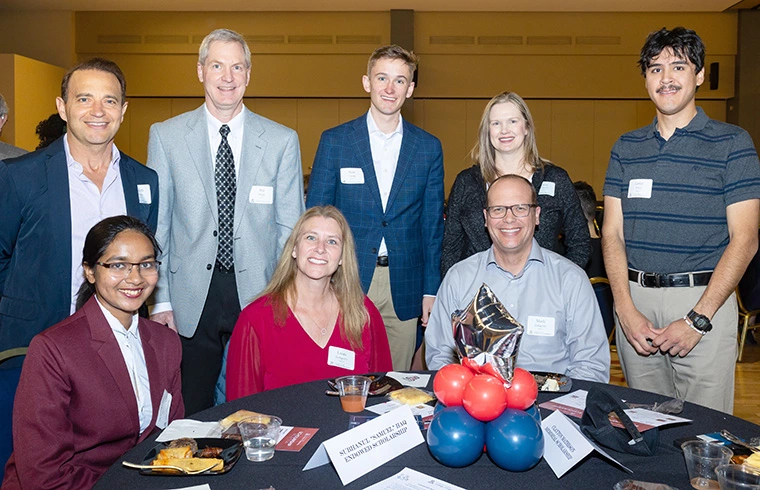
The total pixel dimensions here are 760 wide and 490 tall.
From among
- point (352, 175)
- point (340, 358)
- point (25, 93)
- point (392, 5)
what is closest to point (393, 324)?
point (352, 175)

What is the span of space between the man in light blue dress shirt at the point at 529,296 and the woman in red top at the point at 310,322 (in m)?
0.27

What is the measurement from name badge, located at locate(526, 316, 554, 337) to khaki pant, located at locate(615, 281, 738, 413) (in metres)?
0.53

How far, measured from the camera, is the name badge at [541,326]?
2.34 metres

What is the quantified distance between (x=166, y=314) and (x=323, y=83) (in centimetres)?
804

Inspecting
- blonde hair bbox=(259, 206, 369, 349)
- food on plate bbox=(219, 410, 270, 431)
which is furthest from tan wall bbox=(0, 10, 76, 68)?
food on plate bbox=(219, 410, 270, 431)

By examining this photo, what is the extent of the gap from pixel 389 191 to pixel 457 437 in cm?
176

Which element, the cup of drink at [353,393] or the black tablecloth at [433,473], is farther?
the cup of drink at [353,393]

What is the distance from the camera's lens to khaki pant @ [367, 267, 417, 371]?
3.00 m

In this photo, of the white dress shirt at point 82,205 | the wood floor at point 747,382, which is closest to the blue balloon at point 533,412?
the white dress shirt at point 82,205

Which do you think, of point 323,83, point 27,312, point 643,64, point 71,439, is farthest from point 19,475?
point 323,83

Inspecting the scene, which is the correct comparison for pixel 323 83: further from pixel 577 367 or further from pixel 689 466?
pixel 689 466

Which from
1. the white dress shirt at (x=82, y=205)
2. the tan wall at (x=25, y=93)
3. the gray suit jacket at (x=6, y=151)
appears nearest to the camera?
the white dress shirt at (x=82, y=205)

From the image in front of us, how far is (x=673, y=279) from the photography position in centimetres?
255

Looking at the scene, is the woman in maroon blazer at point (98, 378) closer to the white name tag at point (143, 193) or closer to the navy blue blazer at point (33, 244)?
the navy blue blazer at point (33, 244)
